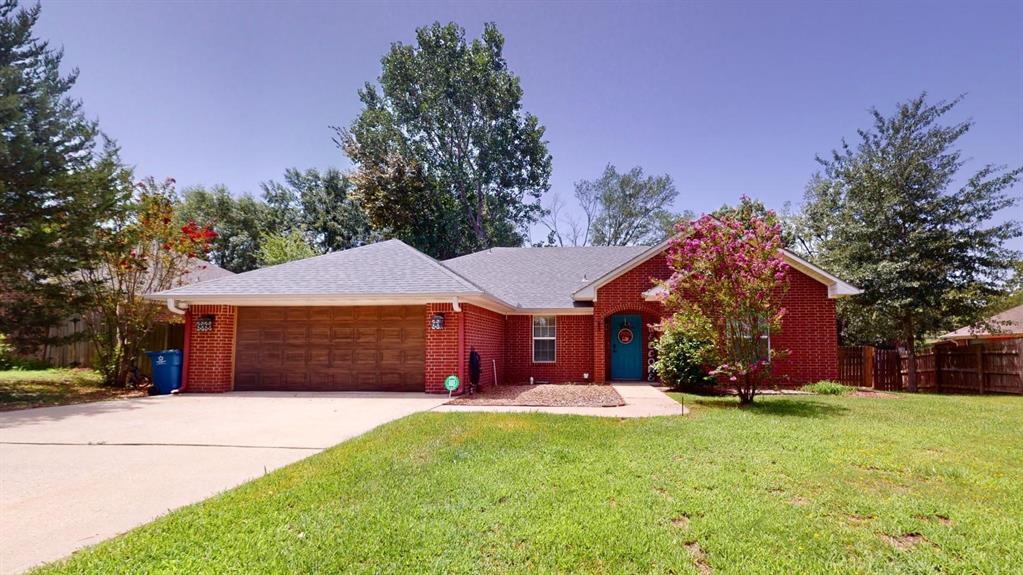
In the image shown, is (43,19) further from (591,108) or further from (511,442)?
(511,442)

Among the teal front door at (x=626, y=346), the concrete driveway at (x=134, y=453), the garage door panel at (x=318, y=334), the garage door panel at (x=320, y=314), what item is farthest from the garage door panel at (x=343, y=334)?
the teal front door at (x=626, y=346)

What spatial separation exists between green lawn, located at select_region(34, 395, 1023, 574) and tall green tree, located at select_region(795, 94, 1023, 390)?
10508 mm

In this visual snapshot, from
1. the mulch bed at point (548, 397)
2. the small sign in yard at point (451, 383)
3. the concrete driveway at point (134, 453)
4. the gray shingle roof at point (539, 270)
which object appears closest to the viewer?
the concrete driveway at point (134, 453)

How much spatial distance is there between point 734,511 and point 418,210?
2620 centimetres

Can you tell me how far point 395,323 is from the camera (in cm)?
1223

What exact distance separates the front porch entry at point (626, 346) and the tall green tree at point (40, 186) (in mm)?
13970

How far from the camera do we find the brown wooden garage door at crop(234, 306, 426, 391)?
39.9ft

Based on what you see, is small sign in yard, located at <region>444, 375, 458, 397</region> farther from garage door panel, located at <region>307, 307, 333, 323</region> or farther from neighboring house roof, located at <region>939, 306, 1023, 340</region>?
neighboring house roof, located at <region>939, 306, 1023, 340</region>

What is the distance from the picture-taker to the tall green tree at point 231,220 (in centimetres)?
3350

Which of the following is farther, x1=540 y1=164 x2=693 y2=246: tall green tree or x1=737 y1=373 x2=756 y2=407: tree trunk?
x1=540 y1=164 x2=693 y2=246: tall green tree

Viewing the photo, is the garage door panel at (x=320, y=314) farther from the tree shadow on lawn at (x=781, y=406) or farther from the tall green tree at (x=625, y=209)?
the tall green tree at (x=625, y=209)

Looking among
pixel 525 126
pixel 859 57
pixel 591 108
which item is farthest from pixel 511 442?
pixel 525 126

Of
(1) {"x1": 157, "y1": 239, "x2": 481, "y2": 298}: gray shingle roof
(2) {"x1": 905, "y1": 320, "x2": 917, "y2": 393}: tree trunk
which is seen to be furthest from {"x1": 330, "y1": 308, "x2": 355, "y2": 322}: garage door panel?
(2) {"x1": 905, "y1": 320, "x2": 917, "y2": 393}: tree trunk

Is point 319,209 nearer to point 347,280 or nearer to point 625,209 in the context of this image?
point 625,209
